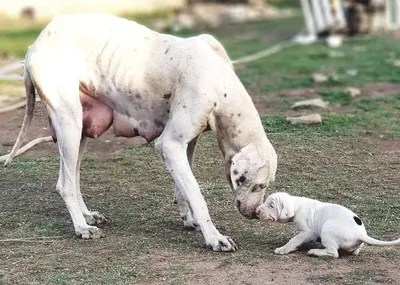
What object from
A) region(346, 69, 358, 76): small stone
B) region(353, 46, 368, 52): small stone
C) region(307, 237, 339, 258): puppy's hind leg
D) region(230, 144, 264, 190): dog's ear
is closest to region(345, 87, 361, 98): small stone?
region(346, 69, 358, 76): small stone

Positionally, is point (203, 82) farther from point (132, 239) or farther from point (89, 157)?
point (89, 157)

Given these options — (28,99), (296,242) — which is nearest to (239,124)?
(296,242)

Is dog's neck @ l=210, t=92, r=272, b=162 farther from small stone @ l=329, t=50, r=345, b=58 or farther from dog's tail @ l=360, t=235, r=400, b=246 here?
small stone @ l=329, t=50, r=345, b=58

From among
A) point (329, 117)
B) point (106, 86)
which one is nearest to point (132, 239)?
point (106, 86)

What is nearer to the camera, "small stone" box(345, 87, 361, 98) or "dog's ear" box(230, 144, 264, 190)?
"dog's ear" box(230, 144, 264, 190)

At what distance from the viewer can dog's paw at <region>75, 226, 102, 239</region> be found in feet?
19.9

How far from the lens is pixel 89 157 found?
8.36 meters

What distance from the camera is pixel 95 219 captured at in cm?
644

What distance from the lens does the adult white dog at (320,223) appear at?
5398 millimetres

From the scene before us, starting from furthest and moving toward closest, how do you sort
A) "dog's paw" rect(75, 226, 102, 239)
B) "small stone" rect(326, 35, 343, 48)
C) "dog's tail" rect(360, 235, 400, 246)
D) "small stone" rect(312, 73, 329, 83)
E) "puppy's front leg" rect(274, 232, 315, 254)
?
1. "small stone" rect(326, 35, 343, 48)
2. "small stone" rect(312, 73, 329, 83)
3. "dog's paw" rect(75, 226, 102, 239)
4. "puppy's front leg" rect(274, 232, 315, 254)
5. "dog's tail" rect(360, 235, 400, 246)

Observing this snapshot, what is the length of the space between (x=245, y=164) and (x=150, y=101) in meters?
0.81

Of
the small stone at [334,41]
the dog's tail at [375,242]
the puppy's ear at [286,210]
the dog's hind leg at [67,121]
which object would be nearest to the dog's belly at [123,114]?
the dog's hind leg at [67,121]

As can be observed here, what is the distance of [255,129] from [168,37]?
93cm

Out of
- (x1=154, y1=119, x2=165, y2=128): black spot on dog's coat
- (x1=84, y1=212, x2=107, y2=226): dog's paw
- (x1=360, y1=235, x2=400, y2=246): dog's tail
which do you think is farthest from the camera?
(x1=84, y1=212, x2=107, y2=226): dog's paw
